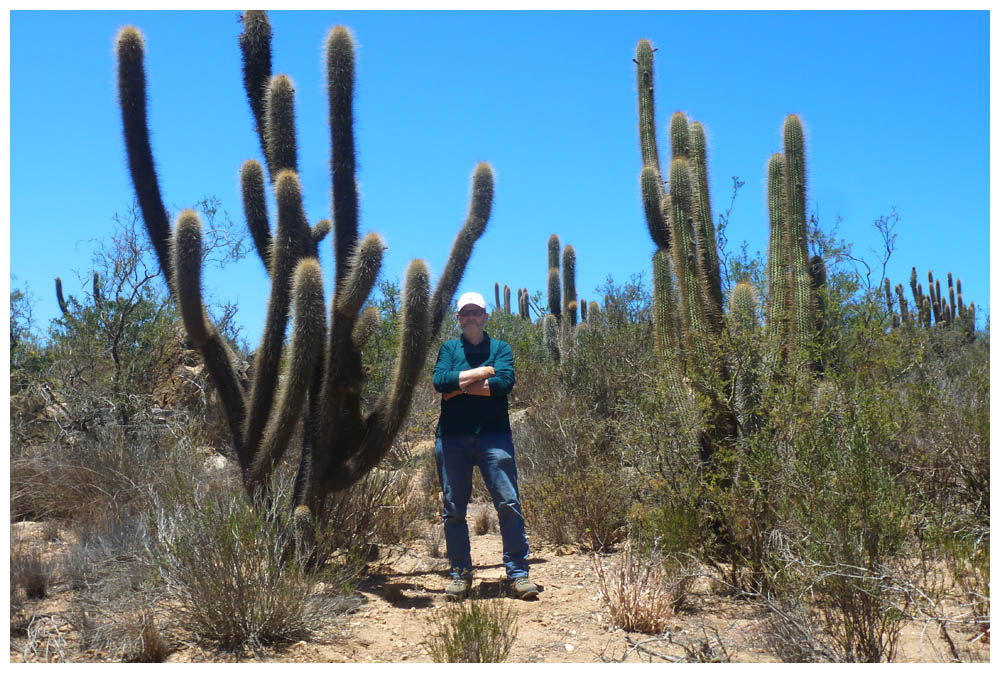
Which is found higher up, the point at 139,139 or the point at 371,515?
the point at 139,139

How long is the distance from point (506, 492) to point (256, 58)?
370 centimetres

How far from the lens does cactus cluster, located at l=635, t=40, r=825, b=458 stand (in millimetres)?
5609

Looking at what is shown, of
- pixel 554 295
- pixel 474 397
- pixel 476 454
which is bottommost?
pixel 476 454

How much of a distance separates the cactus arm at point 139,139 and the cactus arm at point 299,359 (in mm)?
1374

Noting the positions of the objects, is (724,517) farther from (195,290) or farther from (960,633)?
(195,290)

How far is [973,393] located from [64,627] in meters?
7.44

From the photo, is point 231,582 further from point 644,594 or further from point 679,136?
point 679,136

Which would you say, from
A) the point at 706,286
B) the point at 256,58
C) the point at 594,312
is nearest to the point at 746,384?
the point at 706,286

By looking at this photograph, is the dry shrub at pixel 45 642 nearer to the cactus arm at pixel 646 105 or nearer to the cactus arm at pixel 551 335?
the cactus arm at pixel 646 105

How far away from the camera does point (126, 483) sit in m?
7.28

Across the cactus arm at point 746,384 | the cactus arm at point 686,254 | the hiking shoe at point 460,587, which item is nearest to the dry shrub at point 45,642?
the hiking shoe at point 460,587

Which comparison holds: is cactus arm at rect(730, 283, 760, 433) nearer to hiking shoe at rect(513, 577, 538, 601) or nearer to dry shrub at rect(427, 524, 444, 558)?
hiking shoe at rect(513, 577, 538, 601)

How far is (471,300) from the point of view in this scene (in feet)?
17.8

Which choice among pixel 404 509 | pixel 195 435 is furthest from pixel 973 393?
pixel 195 435
